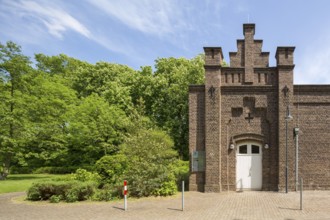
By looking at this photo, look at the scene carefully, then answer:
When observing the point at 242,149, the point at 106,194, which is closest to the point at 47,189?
the point at 106,194

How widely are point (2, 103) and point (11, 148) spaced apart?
356 cm

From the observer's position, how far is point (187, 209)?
12.1 m

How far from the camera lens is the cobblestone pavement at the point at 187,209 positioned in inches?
422

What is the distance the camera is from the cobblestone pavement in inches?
422

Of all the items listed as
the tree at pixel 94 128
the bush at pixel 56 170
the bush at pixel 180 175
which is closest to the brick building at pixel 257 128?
the bush at pixel 180 175

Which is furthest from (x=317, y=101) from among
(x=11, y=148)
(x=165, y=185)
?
(x=11, y=148)

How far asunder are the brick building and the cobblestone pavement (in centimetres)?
225

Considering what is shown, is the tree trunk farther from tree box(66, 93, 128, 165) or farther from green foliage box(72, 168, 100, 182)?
green foliage box(72, 168, 100, 182)

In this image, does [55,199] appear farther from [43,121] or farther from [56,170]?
[56,170]

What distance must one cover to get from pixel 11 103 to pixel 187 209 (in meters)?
19.0

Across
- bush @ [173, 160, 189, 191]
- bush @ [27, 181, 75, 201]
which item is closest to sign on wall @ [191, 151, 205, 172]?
bush @ [173, 160, 189, 191]

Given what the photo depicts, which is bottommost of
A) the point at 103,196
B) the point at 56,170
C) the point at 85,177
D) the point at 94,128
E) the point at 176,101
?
the point at 56,170

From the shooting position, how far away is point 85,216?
10.9 metres

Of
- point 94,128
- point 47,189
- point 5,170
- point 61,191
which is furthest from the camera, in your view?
point 94,128
